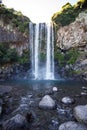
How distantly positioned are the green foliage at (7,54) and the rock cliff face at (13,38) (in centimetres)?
156

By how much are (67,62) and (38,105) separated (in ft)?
74.3

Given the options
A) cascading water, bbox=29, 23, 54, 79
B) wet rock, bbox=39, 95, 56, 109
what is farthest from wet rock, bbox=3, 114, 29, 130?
cascading water, bbox=29, 23, 54, 79

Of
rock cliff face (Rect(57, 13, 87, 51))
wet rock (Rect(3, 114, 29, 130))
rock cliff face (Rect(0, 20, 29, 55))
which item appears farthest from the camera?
rock cliff face (Rect(0, 20, 29, 55))

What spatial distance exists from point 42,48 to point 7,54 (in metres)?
8.13

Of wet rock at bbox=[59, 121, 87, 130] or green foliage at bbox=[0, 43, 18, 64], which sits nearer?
wet rock at bbox=[59, 121, 87, 130]

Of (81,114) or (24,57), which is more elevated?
(24,57)

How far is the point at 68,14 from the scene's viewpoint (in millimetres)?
43688

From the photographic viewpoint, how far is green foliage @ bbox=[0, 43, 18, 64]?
3670 cm

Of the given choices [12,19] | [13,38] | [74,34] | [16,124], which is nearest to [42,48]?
[13,38]

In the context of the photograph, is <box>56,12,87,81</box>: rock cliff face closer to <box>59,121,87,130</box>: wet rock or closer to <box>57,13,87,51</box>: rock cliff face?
<box>57,13,87,51</box>: rock cliff face

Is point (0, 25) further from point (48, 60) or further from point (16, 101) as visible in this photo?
point (16, 101)

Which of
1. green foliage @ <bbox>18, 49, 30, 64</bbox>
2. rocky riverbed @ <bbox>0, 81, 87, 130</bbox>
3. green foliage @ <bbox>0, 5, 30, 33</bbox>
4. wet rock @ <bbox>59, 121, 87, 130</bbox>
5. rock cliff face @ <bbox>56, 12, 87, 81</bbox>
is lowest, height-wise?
rocky riverbed @ <bbox>0, 81, 87, 130</bbox>

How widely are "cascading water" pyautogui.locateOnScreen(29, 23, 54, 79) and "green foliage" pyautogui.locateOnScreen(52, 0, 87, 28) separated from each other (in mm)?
2666

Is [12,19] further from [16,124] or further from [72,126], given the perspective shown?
[72,126]
